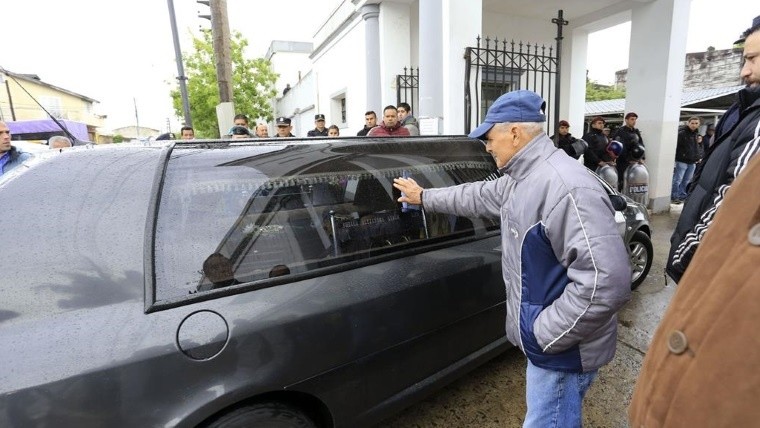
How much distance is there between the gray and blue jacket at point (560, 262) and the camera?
134 cm

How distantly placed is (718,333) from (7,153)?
5.51 metres

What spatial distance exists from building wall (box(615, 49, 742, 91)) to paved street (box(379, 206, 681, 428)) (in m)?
27.8

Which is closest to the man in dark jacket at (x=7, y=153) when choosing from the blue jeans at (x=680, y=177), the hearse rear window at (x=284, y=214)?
the hearse rear window at (x=284, y=214)

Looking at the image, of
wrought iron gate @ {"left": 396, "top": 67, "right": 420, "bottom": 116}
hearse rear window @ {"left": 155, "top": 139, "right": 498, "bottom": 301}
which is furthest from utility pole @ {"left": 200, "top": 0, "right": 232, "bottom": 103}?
hearse rear window @ {"left": 155, "top": 139, "right": 498, "bottom": 301}

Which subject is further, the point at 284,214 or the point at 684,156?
the point at 684,156

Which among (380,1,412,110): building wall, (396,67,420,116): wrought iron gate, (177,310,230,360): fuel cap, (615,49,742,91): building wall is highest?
(615,49,742,91): building wall

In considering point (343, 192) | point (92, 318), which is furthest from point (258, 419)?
point (343, 192)

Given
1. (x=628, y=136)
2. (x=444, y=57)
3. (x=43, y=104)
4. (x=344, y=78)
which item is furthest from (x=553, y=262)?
(x=43, y=104)

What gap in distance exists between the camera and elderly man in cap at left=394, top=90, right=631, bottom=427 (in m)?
1.35

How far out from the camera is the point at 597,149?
777cm

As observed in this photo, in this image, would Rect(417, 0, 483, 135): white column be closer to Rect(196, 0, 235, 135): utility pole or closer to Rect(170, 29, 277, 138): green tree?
Rect(196, 0, 235, 135): utility pole

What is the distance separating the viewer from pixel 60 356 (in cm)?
123

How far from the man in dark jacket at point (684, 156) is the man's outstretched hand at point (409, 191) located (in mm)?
8759

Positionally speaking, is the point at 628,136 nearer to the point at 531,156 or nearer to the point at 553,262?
the point at 531,156
